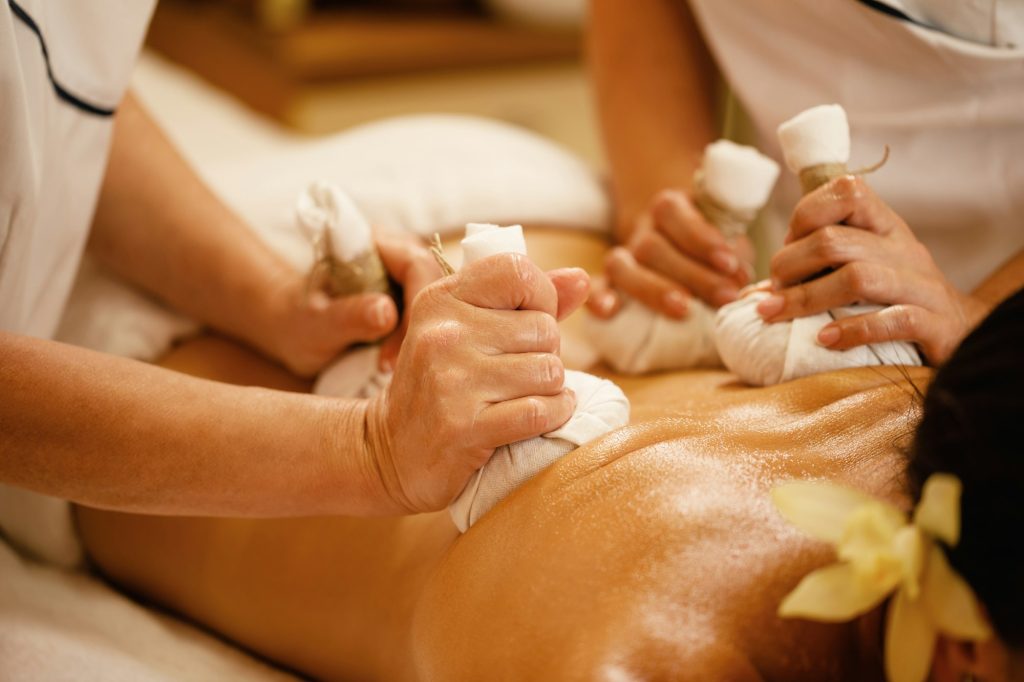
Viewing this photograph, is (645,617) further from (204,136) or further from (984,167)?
(204,136)

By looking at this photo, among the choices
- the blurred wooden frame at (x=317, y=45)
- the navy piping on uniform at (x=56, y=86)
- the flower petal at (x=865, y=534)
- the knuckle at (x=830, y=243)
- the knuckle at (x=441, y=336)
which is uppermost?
the navy piping on uniform at (x=56, y=86)

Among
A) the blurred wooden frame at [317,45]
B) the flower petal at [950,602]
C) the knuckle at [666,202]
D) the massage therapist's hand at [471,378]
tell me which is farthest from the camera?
the blurred wooden frame at [317,45]

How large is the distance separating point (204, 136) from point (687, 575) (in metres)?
1.36

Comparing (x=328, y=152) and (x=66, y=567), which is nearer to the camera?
(x=66, y=567)

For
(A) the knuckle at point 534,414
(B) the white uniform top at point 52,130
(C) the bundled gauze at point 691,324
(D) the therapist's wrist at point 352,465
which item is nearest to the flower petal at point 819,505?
(A) the knuckle at point 534,414

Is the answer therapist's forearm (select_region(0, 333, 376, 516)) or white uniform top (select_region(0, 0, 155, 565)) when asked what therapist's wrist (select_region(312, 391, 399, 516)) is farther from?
white uniform top (select_region(0, 0, 155, 565))

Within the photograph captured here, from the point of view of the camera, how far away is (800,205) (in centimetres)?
80

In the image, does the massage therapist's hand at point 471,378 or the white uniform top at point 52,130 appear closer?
the massage therapist's hand at point 471,378

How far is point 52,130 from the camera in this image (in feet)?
2.92

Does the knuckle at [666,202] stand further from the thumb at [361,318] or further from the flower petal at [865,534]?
the flower petal at [865,534]

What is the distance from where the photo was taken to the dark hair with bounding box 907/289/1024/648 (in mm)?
518

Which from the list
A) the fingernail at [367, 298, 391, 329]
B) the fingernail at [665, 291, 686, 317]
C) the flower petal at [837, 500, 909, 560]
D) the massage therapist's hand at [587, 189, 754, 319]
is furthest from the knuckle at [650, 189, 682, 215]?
the flower petal at [837, 500, 909, 560]

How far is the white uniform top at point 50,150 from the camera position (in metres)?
0.81

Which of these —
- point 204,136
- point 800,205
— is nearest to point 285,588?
point 800,205
